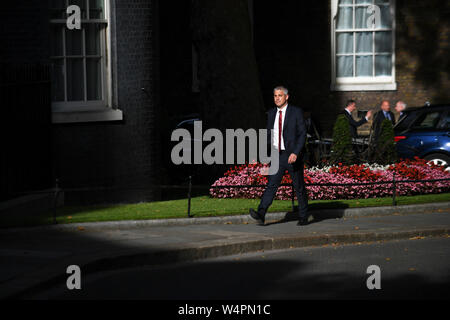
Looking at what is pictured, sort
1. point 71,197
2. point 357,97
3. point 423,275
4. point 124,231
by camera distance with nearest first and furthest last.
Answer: point 423,275 → point 124,231 → point 71,197 → point 357,97

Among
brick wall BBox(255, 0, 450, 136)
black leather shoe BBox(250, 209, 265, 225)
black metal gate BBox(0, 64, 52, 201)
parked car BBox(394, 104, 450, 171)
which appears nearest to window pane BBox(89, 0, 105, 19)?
black metal gate BBox(0, 64, 52, 201)

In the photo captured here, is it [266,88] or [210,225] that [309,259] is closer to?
[210,225]

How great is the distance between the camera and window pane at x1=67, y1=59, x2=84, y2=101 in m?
15.2

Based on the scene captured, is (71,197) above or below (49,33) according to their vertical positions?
below

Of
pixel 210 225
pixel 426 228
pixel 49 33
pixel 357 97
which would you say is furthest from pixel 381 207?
pixel 357 97

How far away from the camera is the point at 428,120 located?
19.1 m

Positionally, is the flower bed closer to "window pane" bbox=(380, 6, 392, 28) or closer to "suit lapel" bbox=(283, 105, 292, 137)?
"suit lapel" bbox=(283, 105, 292, 137)

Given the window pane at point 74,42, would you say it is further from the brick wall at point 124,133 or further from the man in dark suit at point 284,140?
the man in dark suit at point 284,140

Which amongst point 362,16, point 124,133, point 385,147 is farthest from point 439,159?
point 362,16

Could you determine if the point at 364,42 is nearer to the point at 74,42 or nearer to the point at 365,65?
the point at 365,65

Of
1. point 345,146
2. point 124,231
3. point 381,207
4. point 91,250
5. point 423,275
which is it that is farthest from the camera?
point 345,146

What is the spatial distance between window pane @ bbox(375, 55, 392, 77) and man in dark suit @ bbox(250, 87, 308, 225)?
14.5 meters

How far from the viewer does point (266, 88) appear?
26484 millimetres

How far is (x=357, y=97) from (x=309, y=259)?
53.9 feet
